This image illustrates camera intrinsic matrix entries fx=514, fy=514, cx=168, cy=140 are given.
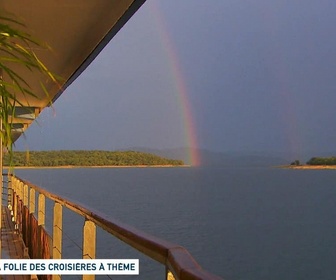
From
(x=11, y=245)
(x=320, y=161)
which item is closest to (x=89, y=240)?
(x=11, y=245)

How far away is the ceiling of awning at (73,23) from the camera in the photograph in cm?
227

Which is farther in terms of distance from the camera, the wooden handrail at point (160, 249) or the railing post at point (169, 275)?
the railing post at point (169, 275)

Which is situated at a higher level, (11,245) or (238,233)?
(11,245)

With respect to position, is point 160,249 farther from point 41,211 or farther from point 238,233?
point 238,233

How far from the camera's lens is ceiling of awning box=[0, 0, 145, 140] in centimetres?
227

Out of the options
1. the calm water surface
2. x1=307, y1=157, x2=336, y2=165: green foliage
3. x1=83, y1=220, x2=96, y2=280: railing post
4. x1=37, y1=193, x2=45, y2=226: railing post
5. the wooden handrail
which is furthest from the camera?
x1=307, y1=157, x2=336, y2=165: green foliage

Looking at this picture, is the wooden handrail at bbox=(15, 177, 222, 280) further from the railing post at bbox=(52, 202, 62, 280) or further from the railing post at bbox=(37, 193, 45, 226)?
the railing post at bbox=(37, 193, 45, 226)

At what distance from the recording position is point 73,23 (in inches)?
101

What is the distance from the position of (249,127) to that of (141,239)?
61.2 m

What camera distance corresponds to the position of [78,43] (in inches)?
116

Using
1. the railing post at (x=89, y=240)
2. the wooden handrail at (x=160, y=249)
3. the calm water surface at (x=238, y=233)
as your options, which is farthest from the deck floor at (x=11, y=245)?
the calm water surface at (x=238, y=233)

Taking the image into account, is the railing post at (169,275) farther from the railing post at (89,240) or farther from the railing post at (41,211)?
the railing post at (41,211)

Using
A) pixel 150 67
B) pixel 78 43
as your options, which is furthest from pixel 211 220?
pixel 78 43

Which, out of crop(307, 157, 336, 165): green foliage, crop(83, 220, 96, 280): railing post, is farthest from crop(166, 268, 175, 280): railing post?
crop(307, 157, 336, 165): green foliage
